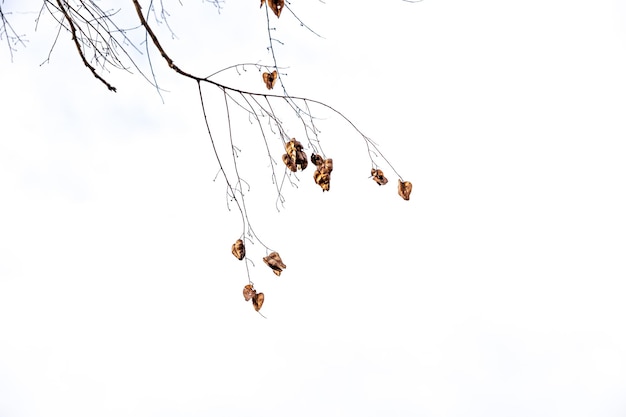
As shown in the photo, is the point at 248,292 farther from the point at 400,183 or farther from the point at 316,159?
the point at 400,183

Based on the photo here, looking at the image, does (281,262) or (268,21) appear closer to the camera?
(268,21)

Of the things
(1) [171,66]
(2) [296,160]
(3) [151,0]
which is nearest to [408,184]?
(2) [296,160]

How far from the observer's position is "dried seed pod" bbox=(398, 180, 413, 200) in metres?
2.31

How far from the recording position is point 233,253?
2.22m

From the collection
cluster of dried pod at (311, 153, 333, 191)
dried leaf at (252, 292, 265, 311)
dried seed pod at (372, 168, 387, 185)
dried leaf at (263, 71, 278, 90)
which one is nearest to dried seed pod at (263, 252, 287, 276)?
dried leaf at (252, 292, 265, 311)

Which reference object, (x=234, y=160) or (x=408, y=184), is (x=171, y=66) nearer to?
(x=234, y=160)

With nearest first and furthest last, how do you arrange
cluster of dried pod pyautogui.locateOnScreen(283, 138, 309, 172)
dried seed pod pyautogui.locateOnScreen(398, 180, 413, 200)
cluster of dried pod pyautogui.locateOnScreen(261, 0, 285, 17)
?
cluster of dried pod pyautogui.locateOnScreen(261, 0, 285, 17)
cluster of dried pod pyautogui.locateOnScreen(283, 138, 309, 172)
dried seed pod pyautogui.locateOnScreen(398, 180, 413, 200)

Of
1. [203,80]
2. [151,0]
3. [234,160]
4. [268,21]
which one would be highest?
[151,0]

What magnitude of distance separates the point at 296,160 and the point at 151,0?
101cm

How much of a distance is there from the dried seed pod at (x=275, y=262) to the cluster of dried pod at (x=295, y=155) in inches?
15.3

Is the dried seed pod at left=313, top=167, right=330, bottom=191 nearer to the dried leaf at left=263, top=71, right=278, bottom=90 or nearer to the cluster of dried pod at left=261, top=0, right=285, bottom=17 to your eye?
the dried leaf at left=263, top=71, right=278, bottom=90

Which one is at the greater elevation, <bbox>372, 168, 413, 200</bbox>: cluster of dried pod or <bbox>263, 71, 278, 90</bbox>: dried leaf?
<bbox>263, 71, 278, 90</bbox>: dried leaf

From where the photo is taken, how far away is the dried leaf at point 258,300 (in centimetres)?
221

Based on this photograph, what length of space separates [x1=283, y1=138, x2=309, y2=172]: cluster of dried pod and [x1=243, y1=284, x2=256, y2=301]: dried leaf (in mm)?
561
